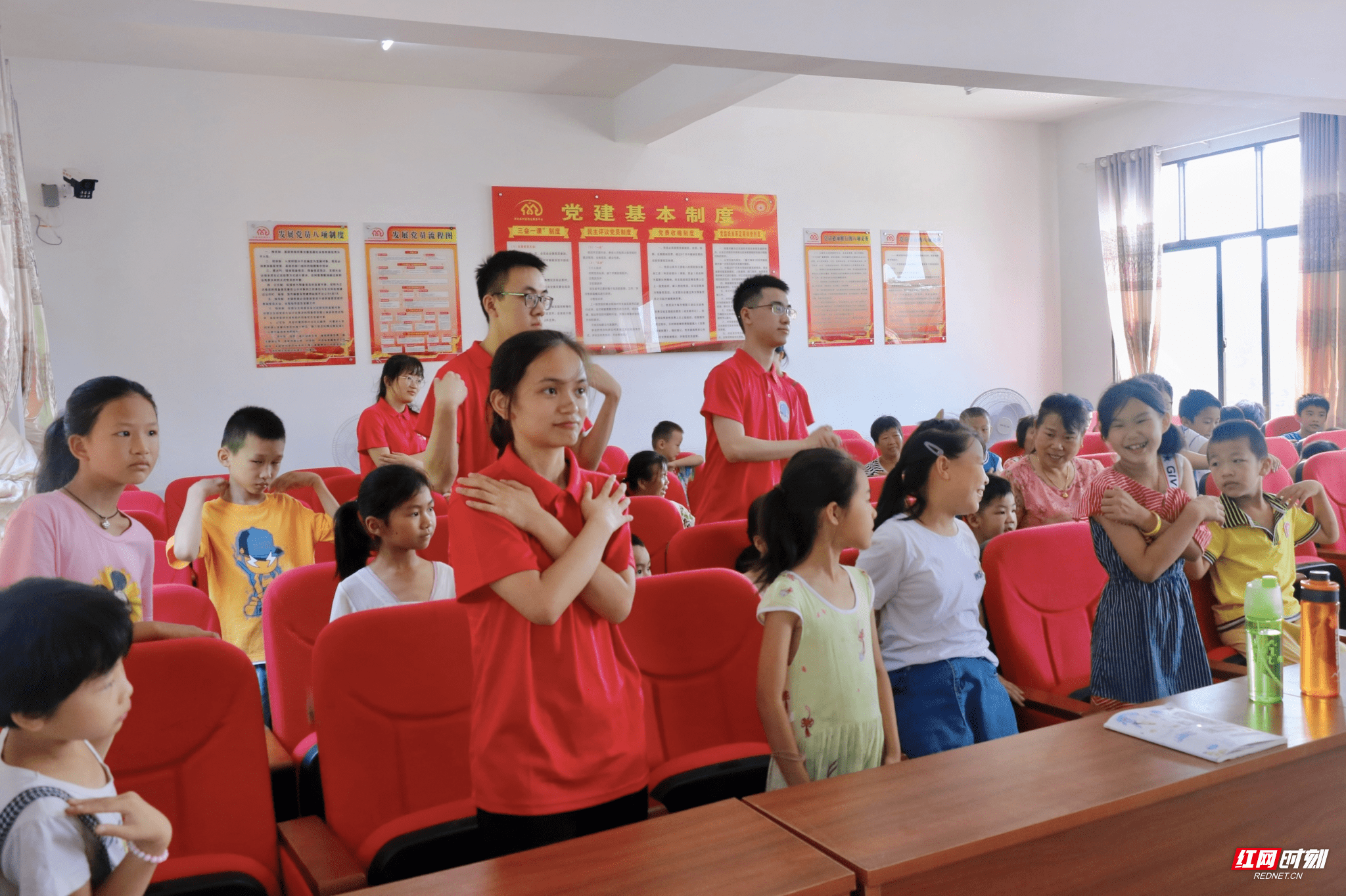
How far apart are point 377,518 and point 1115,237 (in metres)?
6.90

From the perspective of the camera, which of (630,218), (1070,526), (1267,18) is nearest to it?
(1070,526)

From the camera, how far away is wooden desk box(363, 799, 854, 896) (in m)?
1.15

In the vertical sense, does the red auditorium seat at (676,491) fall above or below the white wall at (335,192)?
below

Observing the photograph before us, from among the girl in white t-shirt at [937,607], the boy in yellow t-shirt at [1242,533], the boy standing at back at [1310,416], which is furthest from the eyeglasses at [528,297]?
the boy standing at back at [1310,416]

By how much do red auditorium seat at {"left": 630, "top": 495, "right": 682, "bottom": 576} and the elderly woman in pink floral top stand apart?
1.12m

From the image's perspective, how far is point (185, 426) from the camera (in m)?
5.55

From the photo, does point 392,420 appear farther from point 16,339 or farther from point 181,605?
point 181,605

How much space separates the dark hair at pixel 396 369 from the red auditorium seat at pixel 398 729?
112 inches

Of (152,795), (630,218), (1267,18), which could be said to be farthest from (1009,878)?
(630,218)

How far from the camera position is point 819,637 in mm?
1731

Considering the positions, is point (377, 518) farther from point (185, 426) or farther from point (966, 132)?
point (966, 132)

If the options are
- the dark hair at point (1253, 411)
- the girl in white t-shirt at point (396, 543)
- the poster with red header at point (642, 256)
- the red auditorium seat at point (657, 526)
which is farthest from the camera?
the poster with red header at point (642, 256)

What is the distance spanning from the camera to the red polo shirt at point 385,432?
4.57 meters

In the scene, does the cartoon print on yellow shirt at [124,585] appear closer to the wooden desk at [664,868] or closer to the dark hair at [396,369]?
the wooden desk at [664,868]
